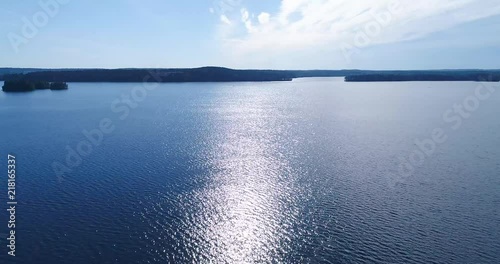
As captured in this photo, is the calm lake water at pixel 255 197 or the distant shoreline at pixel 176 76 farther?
the distant shoreline at pixel 176 76

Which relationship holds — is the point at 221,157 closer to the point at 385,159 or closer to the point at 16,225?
the point at 385,159

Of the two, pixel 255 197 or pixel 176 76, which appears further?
pixel 176 76

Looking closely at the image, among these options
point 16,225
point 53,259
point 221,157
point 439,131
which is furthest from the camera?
point 439,131

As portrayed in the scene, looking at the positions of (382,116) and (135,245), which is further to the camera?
(382,116)

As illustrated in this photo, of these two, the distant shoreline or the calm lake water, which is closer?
the calm lake water

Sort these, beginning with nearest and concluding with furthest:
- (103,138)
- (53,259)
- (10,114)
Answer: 1. (53,259)
2. (103,138)
3. (10,114)

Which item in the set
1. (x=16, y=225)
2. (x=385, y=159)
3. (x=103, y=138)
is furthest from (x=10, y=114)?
(x=385, y=159)

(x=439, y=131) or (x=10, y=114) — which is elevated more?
(x=10, y=114)
